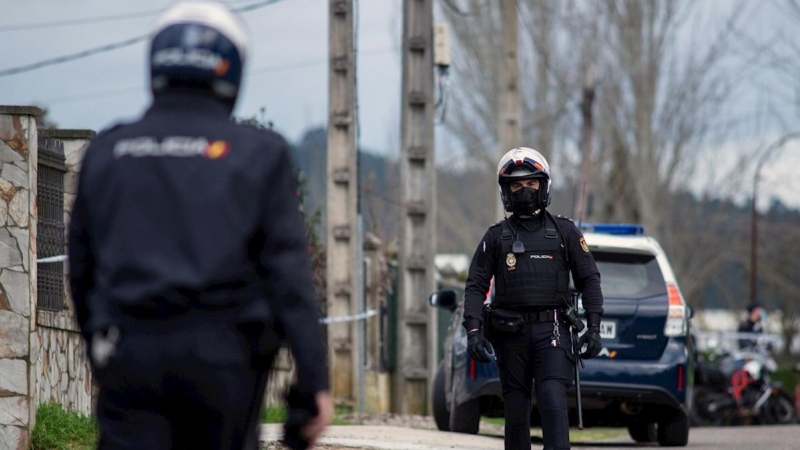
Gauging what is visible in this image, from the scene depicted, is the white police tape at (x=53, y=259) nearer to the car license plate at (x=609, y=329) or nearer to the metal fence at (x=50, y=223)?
the metal fence at (x=50, y=223)

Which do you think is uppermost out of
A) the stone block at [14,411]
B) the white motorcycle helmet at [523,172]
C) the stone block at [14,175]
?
the stone block at [14,175]

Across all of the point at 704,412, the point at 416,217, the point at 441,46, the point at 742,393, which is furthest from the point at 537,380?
the point at 704,412

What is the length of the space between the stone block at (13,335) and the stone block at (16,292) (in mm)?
40

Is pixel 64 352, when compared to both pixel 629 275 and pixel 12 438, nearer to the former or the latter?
pixel 12 438

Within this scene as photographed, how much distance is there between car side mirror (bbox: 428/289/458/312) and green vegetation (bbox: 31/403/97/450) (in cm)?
259

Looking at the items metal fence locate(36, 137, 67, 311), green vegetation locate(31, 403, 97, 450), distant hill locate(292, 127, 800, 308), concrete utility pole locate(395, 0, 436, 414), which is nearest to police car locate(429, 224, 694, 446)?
metal fence locate(36, 137, 67, 311)

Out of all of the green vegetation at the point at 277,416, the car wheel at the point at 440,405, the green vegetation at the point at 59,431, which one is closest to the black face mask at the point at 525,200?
the green vegetation at the point at 59,431

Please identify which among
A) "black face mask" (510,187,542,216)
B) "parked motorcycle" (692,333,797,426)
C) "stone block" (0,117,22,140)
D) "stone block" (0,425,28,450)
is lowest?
"parked motorcycle" (692,333,797,426)

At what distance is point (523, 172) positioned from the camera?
26.2 feet

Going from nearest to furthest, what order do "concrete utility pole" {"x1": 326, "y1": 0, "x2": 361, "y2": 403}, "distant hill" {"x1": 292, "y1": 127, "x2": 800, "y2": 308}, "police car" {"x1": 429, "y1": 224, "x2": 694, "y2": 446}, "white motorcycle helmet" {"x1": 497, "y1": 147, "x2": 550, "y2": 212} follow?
"white motorcycle helmet" {"x1": 497, "y1": 147, "x2": 550, "y2": 212} → "police car" {"x1": 429, "y1": 224, "x2": 694, "y2": 446} → "concrete utility pole" {"x1": 326, "y1": 0, "x2": 361, "y2": 403} → "distant hill" {"x1": 292, "y1": 127, "x2": 800, "y2": 308}

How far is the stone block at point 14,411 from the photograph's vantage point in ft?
28.8

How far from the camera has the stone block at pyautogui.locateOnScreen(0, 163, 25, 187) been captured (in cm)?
891

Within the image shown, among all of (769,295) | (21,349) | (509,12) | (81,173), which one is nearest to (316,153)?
(509,12)

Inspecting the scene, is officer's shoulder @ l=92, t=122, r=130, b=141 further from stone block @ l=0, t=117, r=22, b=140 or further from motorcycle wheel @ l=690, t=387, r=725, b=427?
motorcycle wheel @ l=690, t=387, r=725, b=427
